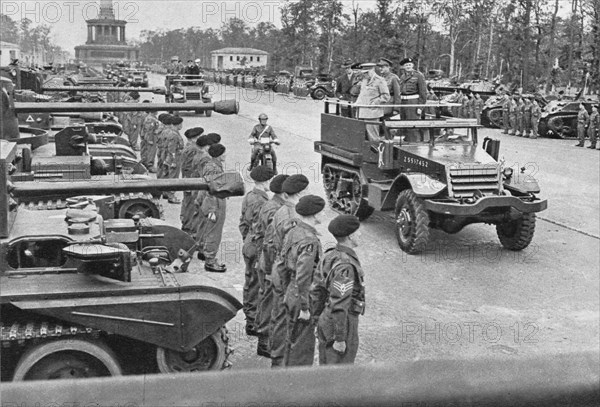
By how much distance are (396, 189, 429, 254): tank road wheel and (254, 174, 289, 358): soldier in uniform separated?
3.23 metres

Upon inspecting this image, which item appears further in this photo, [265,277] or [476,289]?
[476,289]

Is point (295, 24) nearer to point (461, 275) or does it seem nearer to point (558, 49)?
point (558, 49)

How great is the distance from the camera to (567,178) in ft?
53.4

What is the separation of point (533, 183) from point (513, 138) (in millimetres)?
15156

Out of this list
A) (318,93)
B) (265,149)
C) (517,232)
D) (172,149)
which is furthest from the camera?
(318,93)

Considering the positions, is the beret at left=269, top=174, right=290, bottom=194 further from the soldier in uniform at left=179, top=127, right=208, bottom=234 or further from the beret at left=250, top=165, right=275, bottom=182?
the soldier in uniform at left=179, top=127, right=208, bottom=234

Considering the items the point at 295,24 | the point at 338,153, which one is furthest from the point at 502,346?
the point at 295,24

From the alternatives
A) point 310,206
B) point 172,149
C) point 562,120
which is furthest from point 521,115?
point 310,206

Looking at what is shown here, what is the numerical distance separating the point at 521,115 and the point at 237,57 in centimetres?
5891

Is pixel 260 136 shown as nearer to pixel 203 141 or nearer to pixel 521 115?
pixel 203 141

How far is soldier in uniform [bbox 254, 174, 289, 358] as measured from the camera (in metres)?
6.26

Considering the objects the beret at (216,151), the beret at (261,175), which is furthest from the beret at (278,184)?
the beret at (216,151)

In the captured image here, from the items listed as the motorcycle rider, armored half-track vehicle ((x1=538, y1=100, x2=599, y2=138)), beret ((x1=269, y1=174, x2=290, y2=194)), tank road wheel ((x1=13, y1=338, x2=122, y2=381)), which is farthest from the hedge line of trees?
A: tank road wheel ((x1=13, y1=338, x2=122, y2=381))

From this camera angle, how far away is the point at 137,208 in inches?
408
